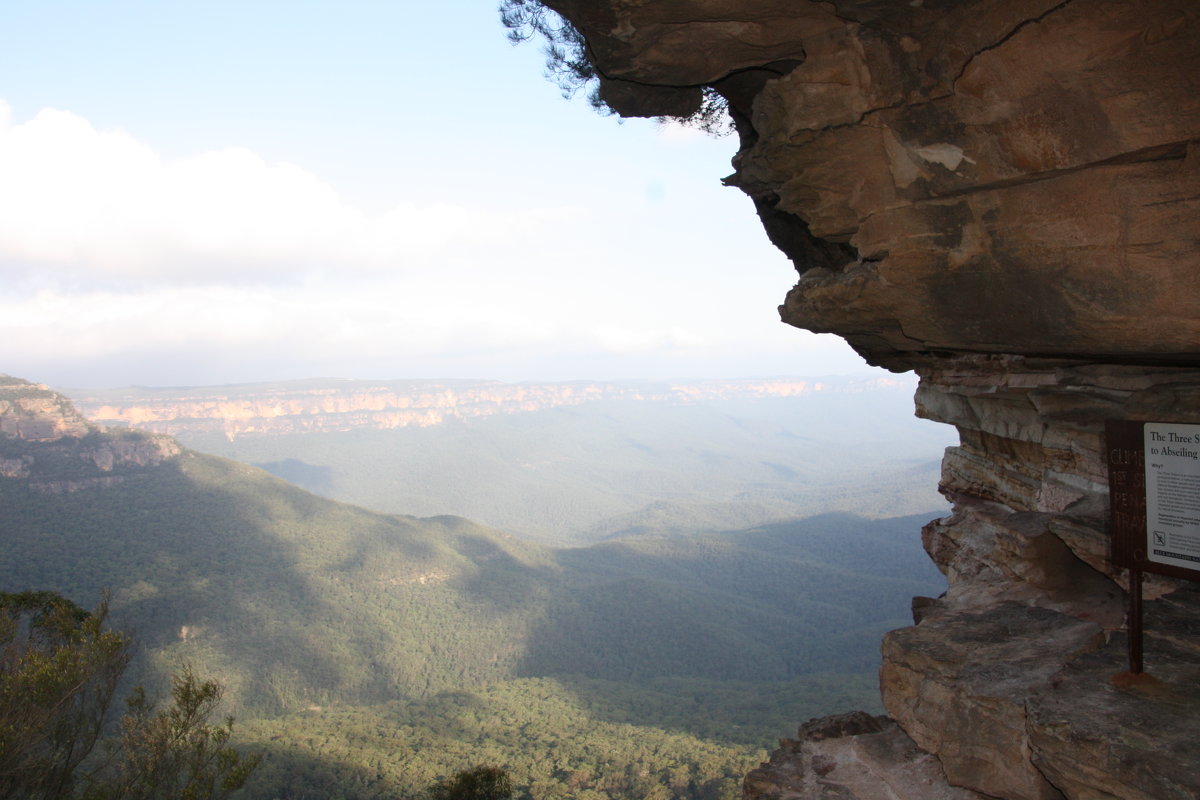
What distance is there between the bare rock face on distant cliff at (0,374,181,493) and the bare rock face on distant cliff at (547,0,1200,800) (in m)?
92.6

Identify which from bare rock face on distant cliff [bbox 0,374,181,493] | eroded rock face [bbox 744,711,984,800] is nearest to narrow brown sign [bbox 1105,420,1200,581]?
eroded rock face [bbox 744,711,984,800]

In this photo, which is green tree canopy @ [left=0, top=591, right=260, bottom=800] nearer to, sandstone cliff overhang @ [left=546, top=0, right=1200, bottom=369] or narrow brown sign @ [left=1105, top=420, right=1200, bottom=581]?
sandstone cliff overhang @ [left=546, top=0, right=1200, bottom=369]

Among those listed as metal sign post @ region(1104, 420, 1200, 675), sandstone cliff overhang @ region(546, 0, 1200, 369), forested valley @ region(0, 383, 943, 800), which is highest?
sandstone cliff overhang @ region(546, 0, 1200, 369)

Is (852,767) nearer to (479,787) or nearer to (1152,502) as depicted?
(1152,502)

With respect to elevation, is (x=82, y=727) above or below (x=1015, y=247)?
below

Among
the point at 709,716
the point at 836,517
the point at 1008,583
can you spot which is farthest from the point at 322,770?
the point at 836,517

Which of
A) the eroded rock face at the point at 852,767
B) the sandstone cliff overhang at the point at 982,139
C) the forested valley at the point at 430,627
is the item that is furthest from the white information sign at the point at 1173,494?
the forested valley at the point at 430,627

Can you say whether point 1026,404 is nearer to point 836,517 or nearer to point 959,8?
point 959,8

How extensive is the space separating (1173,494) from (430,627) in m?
82.4

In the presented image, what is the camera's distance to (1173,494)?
5.10 m

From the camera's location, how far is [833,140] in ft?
22.9

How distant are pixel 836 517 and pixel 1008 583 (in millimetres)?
144116

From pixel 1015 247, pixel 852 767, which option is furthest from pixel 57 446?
pixel 1015 247

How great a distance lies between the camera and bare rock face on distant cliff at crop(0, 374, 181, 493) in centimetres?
7531
